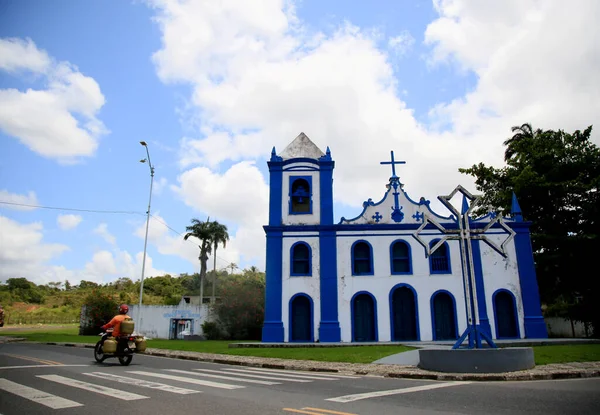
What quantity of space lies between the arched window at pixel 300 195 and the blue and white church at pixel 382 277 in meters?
0.12

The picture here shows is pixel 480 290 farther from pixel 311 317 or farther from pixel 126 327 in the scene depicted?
pixel 126 327

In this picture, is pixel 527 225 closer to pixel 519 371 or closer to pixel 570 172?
pixel 570 172

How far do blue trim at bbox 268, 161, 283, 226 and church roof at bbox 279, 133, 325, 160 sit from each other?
3.33 ft

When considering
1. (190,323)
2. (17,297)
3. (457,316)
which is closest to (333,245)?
(457,316)

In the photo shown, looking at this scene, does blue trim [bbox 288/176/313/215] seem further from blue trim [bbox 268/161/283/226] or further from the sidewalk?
the sidewalk

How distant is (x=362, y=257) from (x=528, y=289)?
9116mm

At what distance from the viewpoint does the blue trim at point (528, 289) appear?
73.7 feet

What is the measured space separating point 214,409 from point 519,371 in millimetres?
8085

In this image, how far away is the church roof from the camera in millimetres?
25844

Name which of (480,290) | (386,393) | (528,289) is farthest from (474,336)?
(528,289)

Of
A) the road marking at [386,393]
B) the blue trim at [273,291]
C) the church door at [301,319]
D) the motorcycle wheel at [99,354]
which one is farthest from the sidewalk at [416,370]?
the church door at [301,319]

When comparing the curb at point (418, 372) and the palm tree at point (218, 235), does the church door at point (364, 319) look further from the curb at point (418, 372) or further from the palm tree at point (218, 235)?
the palm tree at point (218, 235)

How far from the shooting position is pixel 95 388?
7.52 metres

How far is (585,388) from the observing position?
7859 millimetres
